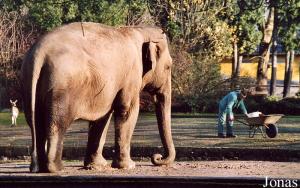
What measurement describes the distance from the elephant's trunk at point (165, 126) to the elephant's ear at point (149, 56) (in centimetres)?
60

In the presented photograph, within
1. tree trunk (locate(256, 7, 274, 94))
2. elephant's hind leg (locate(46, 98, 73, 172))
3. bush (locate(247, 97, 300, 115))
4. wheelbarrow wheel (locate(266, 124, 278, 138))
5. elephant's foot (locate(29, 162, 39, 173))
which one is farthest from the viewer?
tree trunk (locate(256, 7, 274, 94))

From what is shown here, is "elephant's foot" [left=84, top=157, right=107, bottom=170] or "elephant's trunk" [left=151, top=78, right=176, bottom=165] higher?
"elephant's trunk" [left=151, top=78, right=176, bottom=165]

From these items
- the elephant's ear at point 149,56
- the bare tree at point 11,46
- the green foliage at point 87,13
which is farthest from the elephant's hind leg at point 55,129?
the green foliage at point 87,13

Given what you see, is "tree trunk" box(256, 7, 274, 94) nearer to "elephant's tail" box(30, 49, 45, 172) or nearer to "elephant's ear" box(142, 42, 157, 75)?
"elephant's ear" box(142, 42, 157, 75)

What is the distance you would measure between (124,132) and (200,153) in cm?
425

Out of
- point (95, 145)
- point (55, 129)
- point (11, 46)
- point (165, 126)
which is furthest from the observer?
point (11, 46)

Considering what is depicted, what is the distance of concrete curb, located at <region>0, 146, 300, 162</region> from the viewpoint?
15281 mm

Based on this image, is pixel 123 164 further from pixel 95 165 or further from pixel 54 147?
pixel 54 147

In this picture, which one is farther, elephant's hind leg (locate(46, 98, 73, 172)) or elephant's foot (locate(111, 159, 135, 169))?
elephant's foot (locate(111, 159, 135, 169))

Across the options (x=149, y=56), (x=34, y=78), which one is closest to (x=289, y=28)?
(x=149, y=56)

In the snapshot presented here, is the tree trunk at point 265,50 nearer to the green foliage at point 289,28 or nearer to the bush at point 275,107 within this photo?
the green foliage at point 289,28

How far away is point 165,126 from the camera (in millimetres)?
12430

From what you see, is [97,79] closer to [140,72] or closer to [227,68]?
[140,72]

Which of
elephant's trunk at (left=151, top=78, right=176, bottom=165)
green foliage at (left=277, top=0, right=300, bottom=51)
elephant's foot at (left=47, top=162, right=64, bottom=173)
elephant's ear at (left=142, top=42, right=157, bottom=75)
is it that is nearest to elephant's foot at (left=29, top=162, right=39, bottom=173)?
elephant's foot at (left=47, top=162, right=64, bottom=173)
